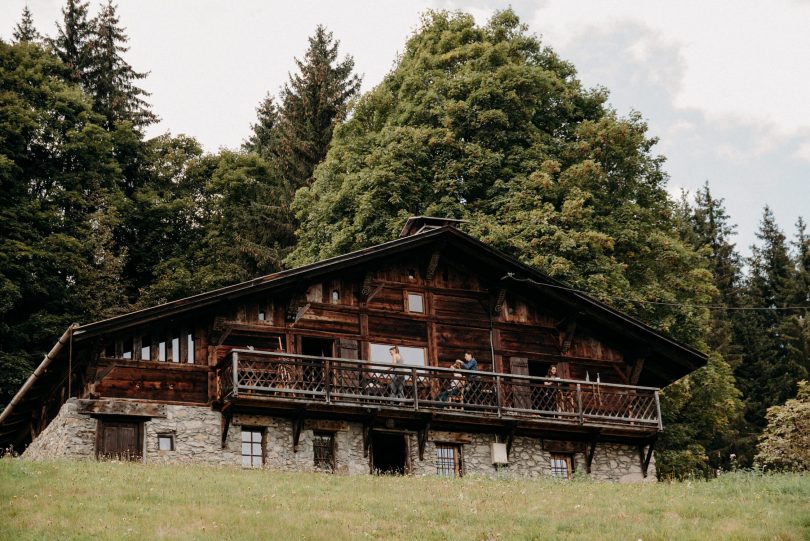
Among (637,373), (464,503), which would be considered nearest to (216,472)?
(464,503)

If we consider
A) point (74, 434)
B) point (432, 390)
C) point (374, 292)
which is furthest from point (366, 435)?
point (74, 434)

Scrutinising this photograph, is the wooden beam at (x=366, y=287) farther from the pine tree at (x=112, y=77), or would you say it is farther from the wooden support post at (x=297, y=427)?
the pine tree at (x=112, y=77)

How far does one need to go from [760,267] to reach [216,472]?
1859 inches

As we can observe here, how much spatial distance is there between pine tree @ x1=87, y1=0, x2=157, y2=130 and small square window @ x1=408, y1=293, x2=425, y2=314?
28.0 m

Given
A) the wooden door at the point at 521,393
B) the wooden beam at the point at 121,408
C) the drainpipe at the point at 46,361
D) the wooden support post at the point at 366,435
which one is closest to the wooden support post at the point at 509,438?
the wooden door at the point at 521,393

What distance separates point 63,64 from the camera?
5284cm

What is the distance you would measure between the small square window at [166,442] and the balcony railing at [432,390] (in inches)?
63.6

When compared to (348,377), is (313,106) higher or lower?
higher

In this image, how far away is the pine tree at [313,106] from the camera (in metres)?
54.1

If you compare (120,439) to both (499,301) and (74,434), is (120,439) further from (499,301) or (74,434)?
(499,301)

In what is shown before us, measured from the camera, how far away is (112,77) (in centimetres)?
5697

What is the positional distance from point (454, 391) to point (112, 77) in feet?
109

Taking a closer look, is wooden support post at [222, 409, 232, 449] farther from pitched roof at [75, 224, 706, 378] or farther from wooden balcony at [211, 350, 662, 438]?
pitched roof at [75, 224, 706, 378]

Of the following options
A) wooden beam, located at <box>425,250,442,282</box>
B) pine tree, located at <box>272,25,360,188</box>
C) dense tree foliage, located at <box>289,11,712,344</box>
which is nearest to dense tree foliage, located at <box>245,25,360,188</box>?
pine tree, located at <box>272,25,360,188</box>
